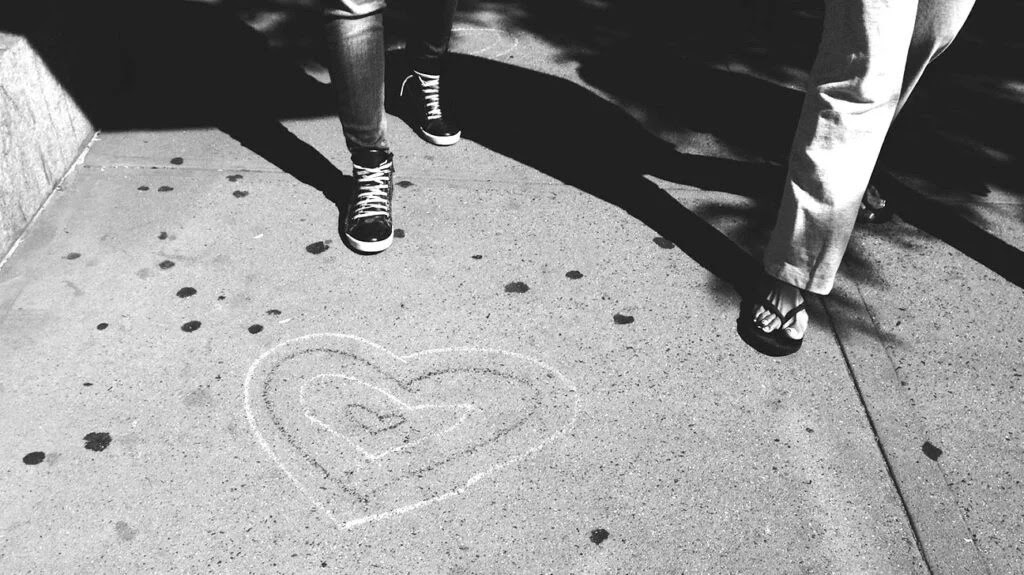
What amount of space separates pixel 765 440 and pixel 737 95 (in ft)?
7.16

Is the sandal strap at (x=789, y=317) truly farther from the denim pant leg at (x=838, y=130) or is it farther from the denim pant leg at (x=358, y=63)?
the denim pant leg at (x=358, y=63)

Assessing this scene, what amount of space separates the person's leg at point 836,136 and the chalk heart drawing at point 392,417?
0.75 m

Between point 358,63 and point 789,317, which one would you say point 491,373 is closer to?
point 789,317

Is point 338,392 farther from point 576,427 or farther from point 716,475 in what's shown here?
point 716,475

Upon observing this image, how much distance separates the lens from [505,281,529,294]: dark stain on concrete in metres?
2.96

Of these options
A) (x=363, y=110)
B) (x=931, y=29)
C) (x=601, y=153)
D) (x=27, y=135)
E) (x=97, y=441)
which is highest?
(x=931, y=29)

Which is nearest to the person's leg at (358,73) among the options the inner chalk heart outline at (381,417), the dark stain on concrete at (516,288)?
the dark stain on concrete at (516,288)

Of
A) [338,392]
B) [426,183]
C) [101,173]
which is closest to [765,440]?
[338,392]

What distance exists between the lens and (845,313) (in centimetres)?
294

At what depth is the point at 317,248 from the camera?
3.11 metres

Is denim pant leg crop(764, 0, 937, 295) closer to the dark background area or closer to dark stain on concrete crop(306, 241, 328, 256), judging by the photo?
the dark background area

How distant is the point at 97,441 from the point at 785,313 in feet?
6.18

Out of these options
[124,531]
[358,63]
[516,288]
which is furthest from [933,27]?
[124,531]

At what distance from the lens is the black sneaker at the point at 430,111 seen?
147 inches
